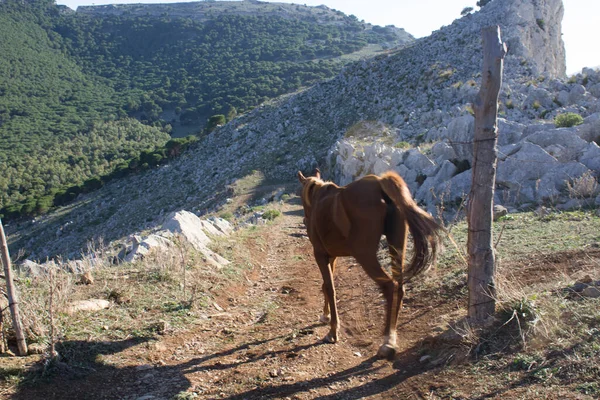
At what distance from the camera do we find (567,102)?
20.7 m

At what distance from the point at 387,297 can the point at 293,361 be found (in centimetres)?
122

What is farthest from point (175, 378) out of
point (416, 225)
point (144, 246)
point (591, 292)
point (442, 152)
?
point (442, 152)

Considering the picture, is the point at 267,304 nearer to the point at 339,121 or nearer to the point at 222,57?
the point at 339,121

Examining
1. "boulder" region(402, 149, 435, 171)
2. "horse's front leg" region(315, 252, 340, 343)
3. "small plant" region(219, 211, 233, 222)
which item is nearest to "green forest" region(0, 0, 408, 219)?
"small plant" region(219, 211, 233, 222)

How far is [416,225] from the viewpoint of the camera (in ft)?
15.3

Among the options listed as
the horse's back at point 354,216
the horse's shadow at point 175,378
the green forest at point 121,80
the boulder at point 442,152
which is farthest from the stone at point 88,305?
the green forest at point 121,80

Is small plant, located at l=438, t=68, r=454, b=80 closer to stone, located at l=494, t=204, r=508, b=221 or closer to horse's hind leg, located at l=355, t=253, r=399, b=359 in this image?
stone, located at l=494, t=204, r=508, b=221

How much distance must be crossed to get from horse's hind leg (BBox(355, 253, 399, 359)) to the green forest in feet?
143

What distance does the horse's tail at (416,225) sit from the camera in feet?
15.3

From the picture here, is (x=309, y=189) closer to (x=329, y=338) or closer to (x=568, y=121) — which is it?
(x=329, y=338)

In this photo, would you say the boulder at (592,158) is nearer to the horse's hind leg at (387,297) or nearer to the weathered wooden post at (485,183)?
the weathered wooden post at (485,183)

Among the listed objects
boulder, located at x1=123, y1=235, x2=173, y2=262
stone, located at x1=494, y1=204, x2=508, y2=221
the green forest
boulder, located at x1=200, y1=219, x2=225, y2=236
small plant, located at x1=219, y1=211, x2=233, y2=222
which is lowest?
stone, located at x1=494, y1=204, x2=508, y2=221

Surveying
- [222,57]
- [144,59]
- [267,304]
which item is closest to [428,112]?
[267,304]

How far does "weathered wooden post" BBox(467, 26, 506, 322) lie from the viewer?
463cm
